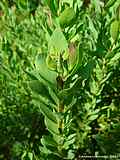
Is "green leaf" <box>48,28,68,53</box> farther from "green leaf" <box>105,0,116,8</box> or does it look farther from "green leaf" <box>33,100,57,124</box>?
"green leaf" <box>105,0,116,8</box>

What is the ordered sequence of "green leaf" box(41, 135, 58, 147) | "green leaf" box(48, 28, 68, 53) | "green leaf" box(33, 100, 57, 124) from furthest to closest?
"green leaf" box(41, 135, 58, 147), "green leaf" box(33, 100, 57, 124), "green leaf" box(48, 28, 68, 53)

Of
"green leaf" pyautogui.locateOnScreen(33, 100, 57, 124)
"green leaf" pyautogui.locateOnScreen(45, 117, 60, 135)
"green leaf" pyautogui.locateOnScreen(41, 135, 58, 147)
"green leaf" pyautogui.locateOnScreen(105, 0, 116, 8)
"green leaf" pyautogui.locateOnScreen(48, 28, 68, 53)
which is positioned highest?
"green leaf" pyautogui.locateOnScreen(105, 0, 116, 8)

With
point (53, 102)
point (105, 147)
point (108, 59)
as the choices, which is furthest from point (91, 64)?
point (105, 147)

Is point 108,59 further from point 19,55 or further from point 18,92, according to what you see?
point 19,55

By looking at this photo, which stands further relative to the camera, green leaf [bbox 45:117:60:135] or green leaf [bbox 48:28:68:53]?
green leaf [bbox 45:117:60:135]

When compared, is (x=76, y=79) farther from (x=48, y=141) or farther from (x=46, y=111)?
(x=48, y=141)

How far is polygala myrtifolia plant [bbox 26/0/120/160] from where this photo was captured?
3.12 feet

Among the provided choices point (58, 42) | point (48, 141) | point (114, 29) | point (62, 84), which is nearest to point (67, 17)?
point (58, 42)

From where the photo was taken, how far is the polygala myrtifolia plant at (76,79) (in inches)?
37.4

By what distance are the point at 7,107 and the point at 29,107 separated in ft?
0.33

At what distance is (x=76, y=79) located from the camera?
101 cm

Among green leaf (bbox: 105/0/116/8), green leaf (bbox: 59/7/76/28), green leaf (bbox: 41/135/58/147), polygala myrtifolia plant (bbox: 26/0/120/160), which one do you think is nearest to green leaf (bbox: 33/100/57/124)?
polygala myrtifolia plant (bbox: 26/0/120/160)

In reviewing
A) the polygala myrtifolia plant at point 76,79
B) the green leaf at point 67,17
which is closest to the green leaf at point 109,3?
the polygala myrtifolia plant at point 76,79

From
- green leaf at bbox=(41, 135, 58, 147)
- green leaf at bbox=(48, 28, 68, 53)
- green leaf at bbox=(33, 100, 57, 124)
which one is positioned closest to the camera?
green leaf at bbox=(48, 28, 68, 53)
